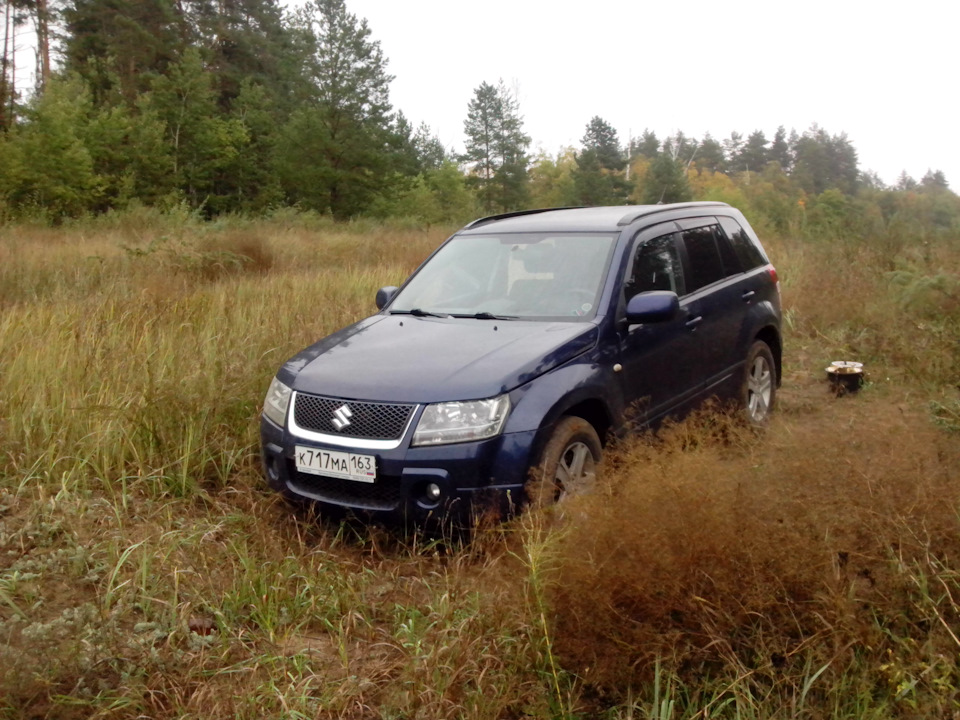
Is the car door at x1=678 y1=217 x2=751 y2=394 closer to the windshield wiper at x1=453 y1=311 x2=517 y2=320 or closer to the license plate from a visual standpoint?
the windshield wiper at x1=453 y1=311 x2=517 y2=320

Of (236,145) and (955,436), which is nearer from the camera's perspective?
(955,436)

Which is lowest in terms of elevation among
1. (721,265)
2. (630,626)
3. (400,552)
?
(400,552)

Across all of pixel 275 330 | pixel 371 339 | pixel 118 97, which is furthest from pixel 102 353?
pixel 118 97

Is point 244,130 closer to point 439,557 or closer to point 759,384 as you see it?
point 759,384

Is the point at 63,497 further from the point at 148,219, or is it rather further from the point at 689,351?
the point at 148,219

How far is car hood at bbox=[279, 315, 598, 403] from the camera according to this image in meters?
4.00

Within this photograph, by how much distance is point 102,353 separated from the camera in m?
5.79

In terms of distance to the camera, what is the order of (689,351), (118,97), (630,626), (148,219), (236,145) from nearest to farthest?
(630,626) < (689,351) < (148,219) < (118,97) < (236,145)

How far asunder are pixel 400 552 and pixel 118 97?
1439 inches

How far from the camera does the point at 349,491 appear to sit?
408cm

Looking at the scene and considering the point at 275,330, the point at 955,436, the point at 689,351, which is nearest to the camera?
the point at 955,436

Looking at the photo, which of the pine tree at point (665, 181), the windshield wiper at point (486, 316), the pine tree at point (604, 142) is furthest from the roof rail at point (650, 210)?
the pine tree at point (604, 142)

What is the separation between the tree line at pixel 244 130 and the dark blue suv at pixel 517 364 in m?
19.6

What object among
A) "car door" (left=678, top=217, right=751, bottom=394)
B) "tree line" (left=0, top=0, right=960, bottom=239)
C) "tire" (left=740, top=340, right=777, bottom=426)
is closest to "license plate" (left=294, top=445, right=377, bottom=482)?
"car door" (left=678, top=217, right=751, bottom=394)
